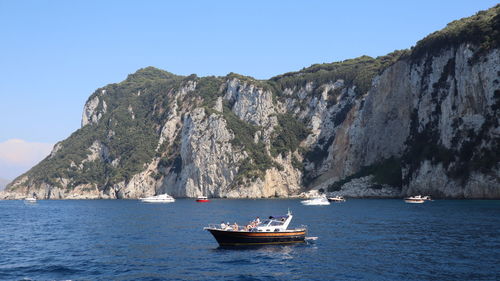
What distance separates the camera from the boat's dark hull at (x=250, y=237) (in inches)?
2007

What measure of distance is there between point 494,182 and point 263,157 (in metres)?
99.2

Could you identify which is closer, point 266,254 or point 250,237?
point 266,254

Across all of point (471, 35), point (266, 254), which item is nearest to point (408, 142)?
point (471, 35)

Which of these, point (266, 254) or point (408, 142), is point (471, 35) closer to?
point (408, 142)

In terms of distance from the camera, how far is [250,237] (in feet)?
168

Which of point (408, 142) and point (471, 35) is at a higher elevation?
point (471, 35)

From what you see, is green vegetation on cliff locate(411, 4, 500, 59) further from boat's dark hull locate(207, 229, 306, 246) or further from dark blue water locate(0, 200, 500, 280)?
boat's dark hull locate(207, 229, 306, 246)

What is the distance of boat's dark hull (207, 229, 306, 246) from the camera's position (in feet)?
167

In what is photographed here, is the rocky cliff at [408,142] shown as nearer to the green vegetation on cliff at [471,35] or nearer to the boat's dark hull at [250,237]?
the green vegetation on cliff at [471,35]

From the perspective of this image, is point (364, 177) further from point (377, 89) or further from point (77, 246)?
point (77, 246)

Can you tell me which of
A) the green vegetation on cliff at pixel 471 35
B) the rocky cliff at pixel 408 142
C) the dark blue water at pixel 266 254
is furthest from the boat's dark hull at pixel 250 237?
the green vegetation on cliff at pixel 471 35

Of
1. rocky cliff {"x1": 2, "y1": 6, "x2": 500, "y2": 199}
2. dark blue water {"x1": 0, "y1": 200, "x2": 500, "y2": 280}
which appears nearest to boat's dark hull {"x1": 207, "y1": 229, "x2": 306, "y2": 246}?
dark blue water {"x1": 0, "y1": 200, "x2": 500, "y2": 280}

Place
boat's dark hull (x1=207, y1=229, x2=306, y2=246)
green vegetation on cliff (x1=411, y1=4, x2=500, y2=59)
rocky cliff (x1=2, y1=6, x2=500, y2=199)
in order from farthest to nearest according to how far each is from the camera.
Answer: green vegetation on cliff (x1=411, y1=4, x2=500, y2=59) → rocky cliff (x1=2, y1=6, x2=500, y2=199) → boat's dark hull (x1=207, y1=229, x2=306, y2=246)

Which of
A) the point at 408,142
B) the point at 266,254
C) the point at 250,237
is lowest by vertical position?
the point at 266,254
